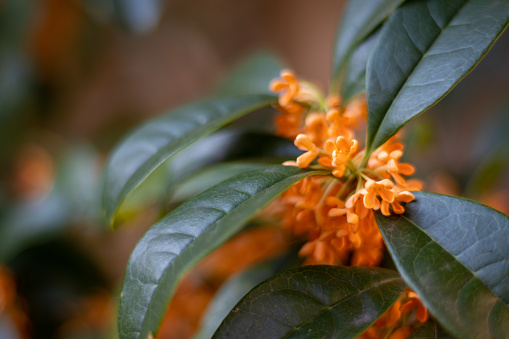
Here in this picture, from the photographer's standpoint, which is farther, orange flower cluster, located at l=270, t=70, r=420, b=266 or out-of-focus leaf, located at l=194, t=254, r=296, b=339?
out-of-focus leaf, located at l=194, t=254, r=296, b=339

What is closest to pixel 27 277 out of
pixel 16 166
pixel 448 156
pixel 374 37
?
pixel 16 166

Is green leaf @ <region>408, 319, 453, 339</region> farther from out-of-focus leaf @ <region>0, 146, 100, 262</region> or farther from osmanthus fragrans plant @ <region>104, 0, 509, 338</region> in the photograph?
out-of-focus leaf @ <region>0, 146, 100, 262</region>

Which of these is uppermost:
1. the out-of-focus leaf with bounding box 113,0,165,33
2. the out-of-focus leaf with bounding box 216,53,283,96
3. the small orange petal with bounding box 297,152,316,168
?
the out-of-focus leaf with bounding box 113,0,165,33

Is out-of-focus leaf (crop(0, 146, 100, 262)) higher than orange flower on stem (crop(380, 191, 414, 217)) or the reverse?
the reverse

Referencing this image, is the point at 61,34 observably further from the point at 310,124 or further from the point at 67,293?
the point at 310,124

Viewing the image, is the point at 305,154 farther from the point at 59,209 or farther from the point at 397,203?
the point at 59,209

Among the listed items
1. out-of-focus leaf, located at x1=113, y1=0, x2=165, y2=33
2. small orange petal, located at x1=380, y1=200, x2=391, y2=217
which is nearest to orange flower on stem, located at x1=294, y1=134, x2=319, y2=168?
small orange petal, located at x1=380, y1=200, x2=391, y2=217
